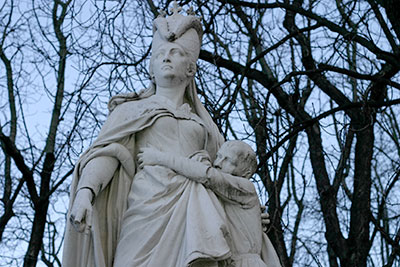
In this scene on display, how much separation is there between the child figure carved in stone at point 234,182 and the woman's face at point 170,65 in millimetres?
573

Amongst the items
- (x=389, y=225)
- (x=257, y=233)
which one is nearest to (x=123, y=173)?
(x=257, y=233)

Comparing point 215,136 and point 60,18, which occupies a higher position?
point 60,18

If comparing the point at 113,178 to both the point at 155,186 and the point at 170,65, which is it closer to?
the point at 155,186

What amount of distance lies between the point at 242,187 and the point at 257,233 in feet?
1.06

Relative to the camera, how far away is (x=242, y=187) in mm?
7168

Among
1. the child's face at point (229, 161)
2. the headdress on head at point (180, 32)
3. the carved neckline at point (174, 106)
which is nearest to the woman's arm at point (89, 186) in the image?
the carved neckline at point (174, 106)

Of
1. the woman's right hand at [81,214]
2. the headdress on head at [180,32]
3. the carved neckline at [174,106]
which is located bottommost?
the woman's right hand at [81,214]

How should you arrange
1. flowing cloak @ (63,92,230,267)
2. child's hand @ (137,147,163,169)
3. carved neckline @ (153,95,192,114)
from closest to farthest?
flowing cloak @ (63,92,230,267) < child's hand @ (137,147,163,169) < carved neckline @ (153,95,192,114)

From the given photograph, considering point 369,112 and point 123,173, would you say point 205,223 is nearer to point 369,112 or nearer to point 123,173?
point 123,173

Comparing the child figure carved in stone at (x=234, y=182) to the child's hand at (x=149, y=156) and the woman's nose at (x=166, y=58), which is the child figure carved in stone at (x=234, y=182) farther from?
the woman's nose at (x=166, y=58)

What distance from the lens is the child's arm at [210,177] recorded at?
23.2ft

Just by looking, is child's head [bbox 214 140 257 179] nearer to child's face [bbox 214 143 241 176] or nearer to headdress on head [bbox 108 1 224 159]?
child's face [bbox 214 143 241 176]

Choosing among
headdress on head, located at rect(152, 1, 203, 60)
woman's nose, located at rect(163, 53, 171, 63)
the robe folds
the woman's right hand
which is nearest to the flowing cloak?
the robe folds

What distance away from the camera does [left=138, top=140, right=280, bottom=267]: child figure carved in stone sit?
7.05 meters
